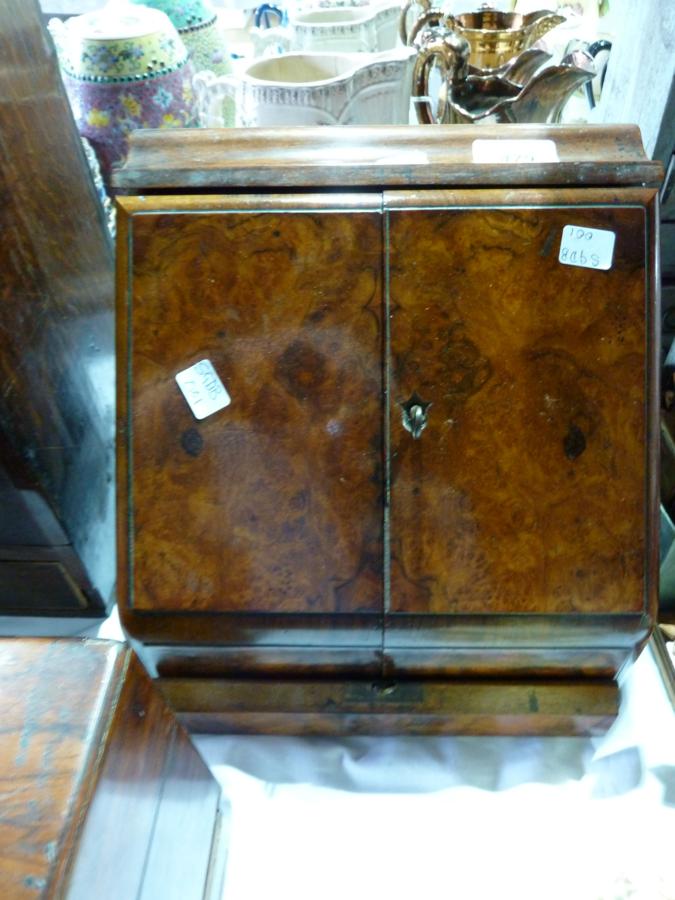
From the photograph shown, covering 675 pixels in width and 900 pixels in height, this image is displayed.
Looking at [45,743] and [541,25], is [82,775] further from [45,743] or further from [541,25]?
[541,25]

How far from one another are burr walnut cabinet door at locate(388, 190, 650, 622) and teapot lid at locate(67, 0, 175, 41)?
2.11ft

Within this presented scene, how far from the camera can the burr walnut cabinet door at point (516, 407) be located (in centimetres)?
75

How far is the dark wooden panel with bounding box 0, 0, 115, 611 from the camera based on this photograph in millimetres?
849

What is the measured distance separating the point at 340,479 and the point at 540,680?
13.9 inches

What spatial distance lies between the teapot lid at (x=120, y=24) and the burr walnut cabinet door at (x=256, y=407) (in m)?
0.50

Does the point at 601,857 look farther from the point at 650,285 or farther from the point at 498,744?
the point at 650,285

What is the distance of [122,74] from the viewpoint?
110 cm

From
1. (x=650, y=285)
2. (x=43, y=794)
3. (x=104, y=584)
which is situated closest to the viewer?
(x=43, y=794)

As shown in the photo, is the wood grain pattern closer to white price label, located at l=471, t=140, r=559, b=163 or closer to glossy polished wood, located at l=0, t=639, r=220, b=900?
glossy polished wood, located at l=0, t=639, r=220, b=900

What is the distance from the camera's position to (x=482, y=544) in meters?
0.78

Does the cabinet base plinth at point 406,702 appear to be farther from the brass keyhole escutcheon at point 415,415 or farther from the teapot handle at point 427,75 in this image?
the teapot handle at point 427,75

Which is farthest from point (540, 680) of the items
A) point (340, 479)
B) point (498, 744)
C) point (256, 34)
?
point (256, 34)

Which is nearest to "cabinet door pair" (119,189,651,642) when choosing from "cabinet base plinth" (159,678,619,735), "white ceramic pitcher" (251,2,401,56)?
"cabinet base plinth" (159,678,619,735)

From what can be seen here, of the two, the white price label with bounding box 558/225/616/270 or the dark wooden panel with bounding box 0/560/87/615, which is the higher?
the white price label with bounding box 558/225/616/270
